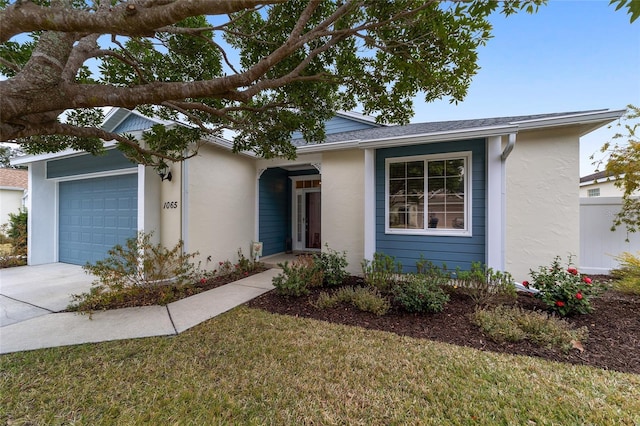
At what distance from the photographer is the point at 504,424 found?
6.56 ft

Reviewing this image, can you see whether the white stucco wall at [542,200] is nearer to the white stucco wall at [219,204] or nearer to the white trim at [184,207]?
the white stucco wall at [219,204]

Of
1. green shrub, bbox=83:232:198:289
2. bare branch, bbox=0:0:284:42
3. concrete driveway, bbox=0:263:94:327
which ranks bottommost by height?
concrete driveway, bbox=0:263:94:327

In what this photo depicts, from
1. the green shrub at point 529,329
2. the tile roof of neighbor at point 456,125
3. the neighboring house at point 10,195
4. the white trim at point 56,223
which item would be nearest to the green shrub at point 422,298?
the green shrub at point 529,329

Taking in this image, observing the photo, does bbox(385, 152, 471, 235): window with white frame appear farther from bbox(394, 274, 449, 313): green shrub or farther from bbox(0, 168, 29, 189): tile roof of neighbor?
bbox(0, 168, 29, 189): tile roof of neighbor

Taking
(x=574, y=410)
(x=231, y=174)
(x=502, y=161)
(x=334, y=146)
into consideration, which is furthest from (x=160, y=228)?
(x=502, y=161)

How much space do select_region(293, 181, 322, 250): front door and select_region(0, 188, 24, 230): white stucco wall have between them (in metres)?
18.0

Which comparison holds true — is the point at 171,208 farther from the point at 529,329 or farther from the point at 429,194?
the point at 529,329

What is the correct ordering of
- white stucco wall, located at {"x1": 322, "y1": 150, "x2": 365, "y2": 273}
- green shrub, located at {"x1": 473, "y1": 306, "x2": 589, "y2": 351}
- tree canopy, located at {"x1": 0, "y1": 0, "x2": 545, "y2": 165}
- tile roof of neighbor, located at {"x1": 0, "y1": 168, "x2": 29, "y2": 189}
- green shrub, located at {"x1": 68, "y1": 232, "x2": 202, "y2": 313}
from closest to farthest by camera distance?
1. tree canopy, located at {"x1": 0, "y1": 0, "x2": 545, "y2": 165}
2. green shrub, located at {"x1": 473, "y1": 306, "x2": 589, "y2": 351}
3. green shrub, located at {"x1": 68, "y1": 232, "x2": 202, "y2": 313}
4. white stucco wall, located at {"x1": 322, "y1": 150, "x2": 365, "y2": 273}
5. tile roof of neighbor, located at {"x1": 0, "y1": 168, "x2": 29, "y2": 189}

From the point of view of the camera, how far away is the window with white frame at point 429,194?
5.52 meters

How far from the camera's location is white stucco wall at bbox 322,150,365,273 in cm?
671

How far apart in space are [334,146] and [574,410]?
5932 millimetres

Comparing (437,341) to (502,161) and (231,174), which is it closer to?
(502,161)

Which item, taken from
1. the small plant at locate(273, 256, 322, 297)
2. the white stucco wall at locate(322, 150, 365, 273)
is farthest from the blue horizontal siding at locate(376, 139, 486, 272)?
the small plant at locate(273, 256, 322, 297)

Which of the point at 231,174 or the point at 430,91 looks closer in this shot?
the point at 430,91
